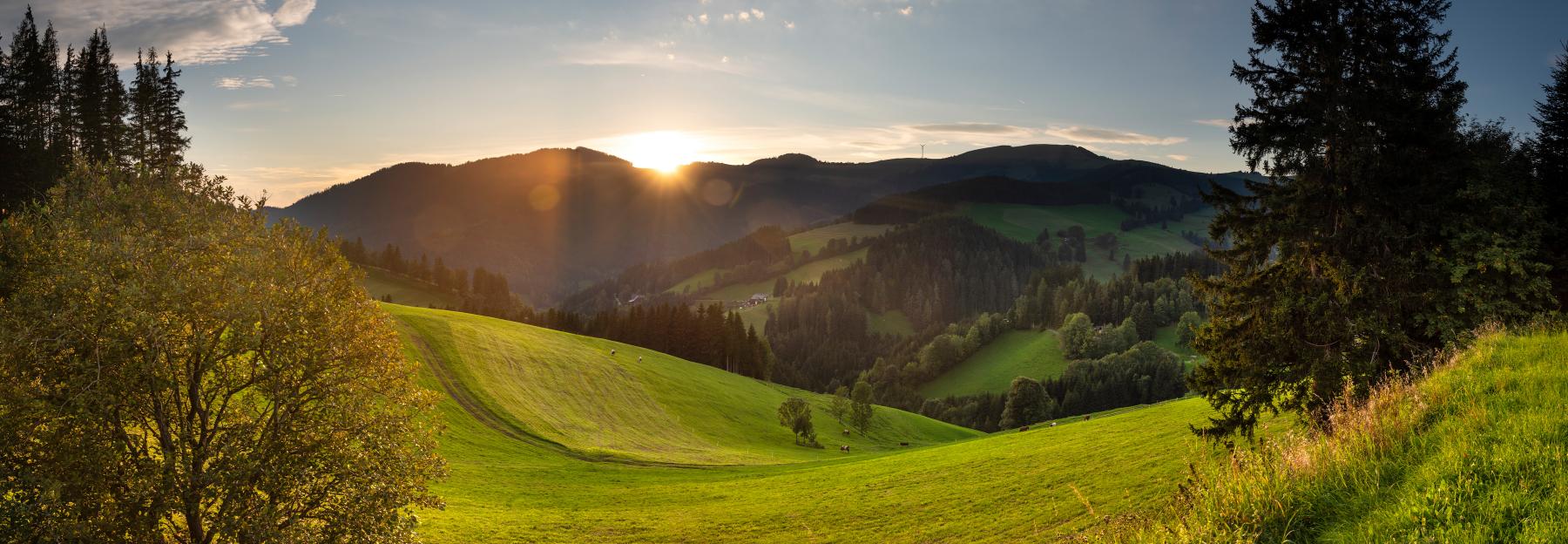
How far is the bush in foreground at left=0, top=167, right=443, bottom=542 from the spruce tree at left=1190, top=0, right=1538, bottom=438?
30.0 metres

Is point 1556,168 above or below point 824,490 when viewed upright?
above

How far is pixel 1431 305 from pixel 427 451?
35.7 meters

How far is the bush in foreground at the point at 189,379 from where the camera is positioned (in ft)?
60.7

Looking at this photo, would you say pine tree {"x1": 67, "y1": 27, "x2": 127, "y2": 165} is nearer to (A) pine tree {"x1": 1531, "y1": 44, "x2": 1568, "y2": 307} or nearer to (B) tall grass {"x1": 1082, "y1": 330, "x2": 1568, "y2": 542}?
(B) tall grass {"x1": 1082, "y1": 330, "x2": 1568, "y2": 542}

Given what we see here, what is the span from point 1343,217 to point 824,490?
33.3 metres

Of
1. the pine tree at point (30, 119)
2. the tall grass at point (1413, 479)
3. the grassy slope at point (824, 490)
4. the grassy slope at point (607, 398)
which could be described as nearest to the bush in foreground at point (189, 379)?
the grassy slope at point (824, 490)

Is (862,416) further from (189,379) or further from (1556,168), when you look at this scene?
(189,379)

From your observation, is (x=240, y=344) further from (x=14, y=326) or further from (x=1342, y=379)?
(x=1342, y=379)

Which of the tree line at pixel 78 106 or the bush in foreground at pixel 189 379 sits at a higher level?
the tree line at pixel 78 106

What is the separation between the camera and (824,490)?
49531mm

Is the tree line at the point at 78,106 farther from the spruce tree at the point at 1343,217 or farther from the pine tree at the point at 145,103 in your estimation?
the spruce tree at the point at 1343,217

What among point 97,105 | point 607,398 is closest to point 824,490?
point 607,398

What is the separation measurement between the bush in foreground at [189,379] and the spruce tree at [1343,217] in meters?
30.0

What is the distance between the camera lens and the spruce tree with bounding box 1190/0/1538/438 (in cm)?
2612
